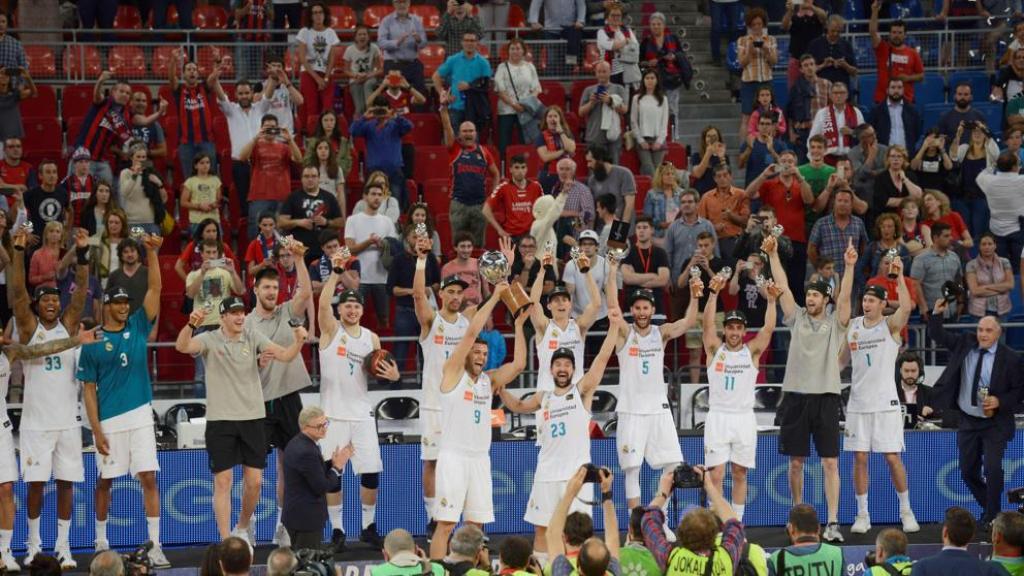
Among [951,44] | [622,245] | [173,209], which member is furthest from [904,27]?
[173,209]

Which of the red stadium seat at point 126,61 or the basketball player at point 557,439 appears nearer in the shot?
the basketball player at point 557,439

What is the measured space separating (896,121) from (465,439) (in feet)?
32.1

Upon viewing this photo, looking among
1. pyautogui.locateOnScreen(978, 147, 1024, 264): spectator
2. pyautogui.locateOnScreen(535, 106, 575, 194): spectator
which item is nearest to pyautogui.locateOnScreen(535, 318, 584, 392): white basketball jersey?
pyautogui.locateOnScreen(535, 106, 575, 194): spectator

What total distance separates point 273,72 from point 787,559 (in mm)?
11492

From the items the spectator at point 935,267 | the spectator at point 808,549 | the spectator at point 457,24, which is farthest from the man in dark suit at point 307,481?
the spectator at point 457,24

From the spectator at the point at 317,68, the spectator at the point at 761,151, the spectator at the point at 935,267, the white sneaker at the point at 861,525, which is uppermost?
the spectator at the point at 317,68

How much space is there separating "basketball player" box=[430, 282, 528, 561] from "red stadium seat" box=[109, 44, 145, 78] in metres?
10.3

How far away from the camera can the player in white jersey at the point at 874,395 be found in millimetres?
15883

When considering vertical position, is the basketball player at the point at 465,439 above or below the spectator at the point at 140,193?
below

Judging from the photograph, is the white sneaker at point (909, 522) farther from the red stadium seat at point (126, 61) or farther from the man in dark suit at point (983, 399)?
the red stadium seat at point (126, 61)

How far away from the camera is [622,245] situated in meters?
16.8

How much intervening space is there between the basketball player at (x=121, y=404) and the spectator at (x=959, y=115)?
11.1 meters

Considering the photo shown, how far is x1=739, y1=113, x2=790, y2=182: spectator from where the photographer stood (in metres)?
21.0

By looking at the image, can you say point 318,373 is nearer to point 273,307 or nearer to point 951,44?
point 273,307
